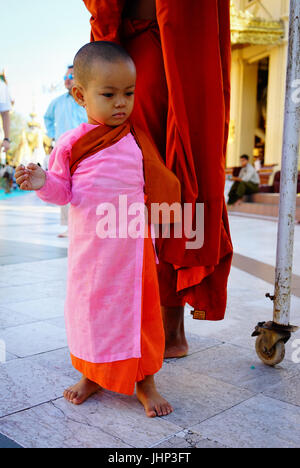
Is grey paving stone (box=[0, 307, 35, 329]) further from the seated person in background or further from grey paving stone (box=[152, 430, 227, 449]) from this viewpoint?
the seated person in background

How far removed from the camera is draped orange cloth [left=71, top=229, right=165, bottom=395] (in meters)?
1.33

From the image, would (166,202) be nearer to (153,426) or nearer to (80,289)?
(80,289)

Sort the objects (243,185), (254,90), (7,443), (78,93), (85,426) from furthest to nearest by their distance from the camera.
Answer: (254,90) < (243,185) < (78,93) < (85,426) < (7,443)

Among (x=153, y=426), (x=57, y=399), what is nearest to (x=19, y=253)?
(x=57, y=399)

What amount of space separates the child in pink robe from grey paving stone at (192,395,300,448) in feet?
0.52

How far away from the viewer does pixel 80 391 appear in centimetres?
139

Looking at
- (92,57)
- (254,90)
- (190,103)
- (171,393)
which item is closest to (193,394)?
(171,393)

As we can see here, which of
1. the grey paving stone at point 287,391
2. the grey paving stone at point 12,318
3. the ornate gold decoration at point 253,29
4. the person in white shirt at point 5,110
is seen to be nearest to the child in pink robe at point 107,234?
the grey paving stone at point 287,391

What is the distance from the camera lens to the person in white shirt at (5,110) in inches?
163

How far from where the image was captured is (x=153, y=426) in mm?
1232

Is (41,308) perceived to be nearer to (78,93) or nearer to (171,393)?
(171,393)

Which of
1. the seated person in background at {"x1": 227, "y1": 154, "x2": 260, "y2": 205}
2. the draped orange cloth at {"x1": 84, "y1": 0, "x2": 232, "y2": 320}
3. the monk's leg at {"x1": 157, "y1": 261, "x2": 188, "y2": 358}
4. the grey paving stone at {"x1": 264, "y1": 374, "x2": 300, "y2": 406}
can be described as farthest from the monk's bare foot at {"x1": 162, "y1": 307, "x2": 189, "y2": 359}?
the seated person in background at {"x1": 227, "y1": 154, "x2": 260, "y2": 205}

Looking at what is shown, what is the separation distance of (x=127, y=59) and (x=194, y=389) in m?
1.01

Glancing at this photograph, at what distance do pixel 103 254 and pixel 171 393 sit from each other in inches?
20.1
